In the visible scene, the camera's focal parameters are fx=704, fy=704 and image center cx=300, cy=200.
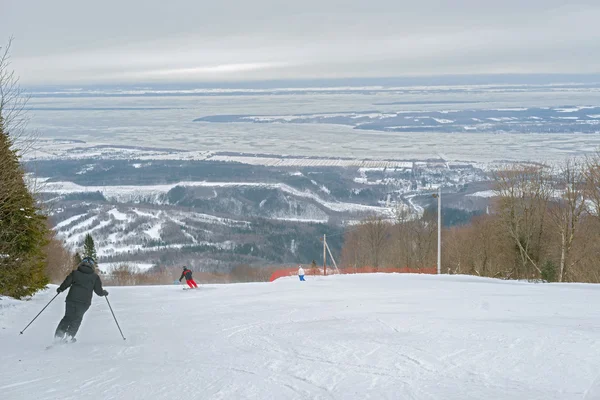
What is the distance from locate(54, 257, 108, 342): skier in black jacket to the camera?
39.2 feet

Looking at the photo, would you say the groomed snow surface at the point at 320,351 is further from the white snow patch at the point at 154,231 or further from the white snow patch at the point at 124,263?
the white snow patch at the point at 154,231

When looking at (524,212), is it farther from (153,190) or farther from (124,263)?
(153,190)

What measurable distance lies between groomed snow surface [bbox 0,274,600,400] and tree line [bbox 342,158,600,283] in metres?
22.3

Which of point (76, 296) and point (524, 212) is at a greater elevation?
point (76, 296)

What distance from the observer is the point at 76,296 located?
1212 cm

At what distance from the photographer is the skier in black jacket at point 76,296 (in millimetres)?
11961

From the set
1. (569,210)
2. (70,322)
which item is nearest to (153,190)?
(569,210)

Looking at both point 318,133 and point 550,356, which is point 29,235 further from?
point 318,133

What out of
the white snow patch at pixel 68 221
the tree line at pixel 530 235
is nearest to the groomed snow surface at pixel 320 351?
the tree line at pixel 530 235

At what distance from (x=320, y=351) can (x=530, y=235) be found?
138 ft

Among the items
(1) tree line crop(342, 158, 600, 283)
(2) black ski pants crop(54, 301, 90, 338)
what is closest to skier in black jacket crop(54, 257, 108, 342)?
(2) black ski pants crop(54, 301, 90, 338)

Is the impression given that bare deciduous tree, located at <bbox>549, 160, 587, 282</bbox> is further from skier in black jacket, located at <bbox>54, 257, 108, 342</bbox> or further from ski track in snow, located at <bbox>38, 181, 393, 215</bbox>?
ski track in snow, located at <bbox>38, 181, 393, 215</bbox>

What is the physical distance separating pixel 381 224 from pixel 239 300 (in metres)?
52.2

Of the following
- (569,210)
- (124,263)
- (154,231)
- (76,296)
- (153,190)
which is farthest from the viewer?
(153,190)
